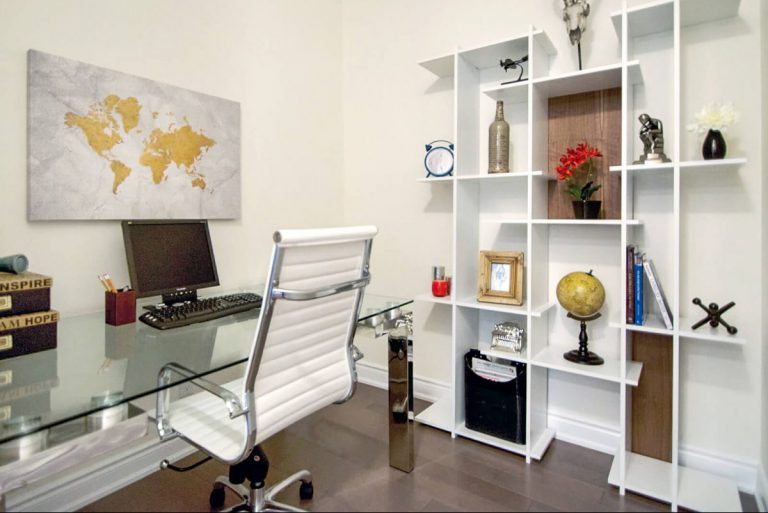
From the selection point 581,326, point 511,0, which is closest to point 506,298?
point 581,326

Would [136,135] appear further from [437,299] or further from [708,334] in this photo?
[708,334]

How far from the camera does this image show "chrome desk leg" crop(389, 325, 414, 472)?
2072 mm

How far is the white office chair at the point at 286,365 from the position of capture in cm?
133

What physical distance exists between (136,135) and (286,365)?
137cm

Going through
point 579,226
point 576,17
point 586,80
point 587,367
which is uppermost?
point 576,17

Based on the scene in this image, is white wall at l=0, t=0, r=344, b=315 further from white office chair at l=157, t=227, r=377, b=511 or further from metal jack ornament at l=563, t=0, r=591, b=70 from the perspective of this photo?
metal jack ornament at l=563, t=0, r=591, b=70

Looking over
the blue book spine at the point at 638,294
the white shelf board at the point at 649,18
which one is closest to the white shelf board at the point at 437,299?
the blue book spine at the point at 638,294

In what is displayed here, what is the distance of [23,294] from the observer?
4.89 feet

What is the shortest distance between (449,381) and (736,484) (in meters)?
1.45

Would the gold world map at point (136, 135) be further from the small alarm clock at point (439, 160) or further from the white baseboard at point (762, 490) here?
the white baseboard at point (762, 490)

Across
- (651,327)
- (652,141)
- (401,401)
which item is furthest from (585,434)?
(652,141)

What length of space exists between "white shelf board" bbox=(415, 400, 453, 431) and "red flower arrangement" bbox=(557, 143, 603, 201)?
1370 millimetres

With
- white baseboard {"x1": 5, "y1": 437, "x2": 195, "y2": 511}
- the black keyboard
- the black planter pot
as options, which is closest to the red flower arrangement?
the black planter pot

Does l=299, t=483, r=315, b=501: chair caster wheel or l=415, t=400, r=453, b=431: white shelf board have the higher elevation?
l=415, t=400, r=453, b=431: white shelf board
